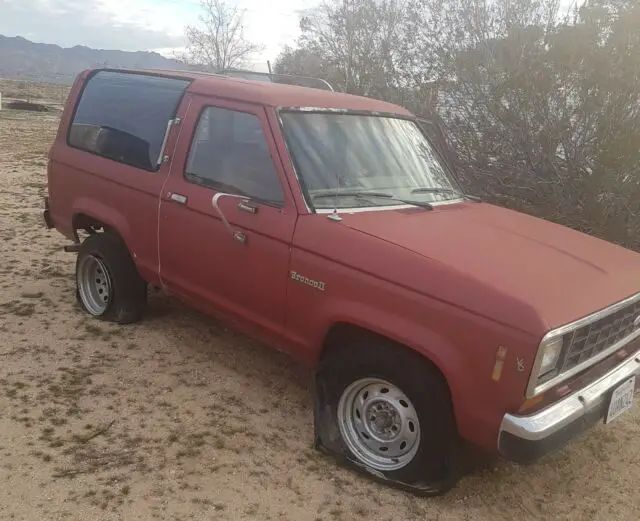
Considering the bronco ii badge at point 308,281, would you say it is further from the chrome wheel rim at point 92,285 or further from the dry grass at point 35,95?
the dry grass at point 35,95

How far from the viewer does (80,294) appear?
513 cm

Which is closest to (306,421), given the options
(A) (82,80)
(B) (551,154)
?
(A) (82,80)

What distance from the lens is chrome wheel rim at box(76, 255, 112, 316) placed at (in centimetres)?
496

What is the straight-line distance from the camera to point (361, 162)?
3766 millimetres

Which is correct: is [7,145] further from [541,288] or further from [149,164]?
[541,288]

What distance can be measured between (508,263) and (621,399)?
0.93 m

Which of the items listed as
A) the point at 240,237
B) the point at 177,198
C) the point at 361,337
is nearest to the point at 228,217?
the point at 240,237

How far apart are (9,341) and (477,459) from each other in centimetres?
333

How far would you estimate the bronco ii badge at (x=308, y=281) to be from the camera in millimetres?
3217

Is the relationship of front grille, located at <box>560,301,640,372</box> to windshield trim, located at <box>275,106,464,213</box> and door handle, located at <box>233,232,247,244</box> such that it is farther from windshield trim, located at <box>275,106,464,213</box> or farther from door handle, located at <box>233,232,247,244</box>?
door handle, located at <box>233,232,247,244</box>

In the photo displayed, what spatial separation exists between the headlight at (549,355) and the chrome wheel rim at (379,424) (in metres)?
0.67

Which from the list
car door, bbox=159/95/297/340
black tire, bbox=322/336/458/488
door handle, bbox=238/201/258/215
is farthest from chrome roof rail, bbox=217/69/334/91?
black tire, bbox=322/336/458/488

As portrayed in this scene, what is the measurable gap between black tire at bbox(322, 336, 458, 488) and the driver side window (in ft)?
3.12

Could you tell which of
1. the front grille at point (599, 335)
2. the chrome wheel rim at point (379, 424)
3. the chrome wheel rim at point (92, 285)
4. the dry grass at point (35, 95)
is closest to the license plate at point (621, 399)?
the front grille at point (599, 335)
